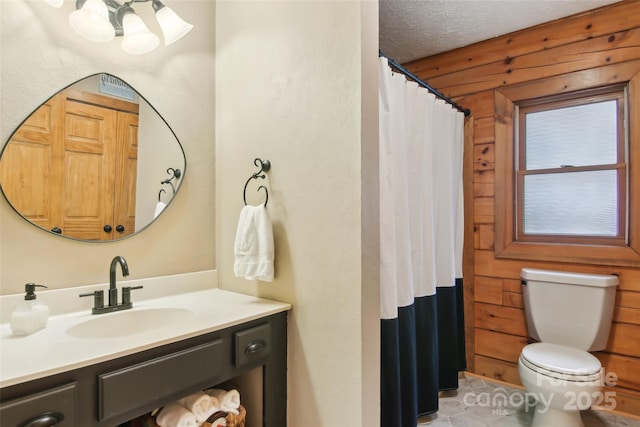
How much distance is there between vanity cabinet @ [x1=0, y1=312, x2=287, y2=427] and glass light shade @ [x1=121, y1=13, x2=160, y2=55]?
1230 millimetres

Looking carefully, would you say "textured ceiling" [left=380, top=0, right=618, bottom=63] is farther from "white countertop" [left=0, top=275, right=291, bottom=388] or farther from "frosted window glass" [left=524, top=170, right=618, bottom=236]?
"white countertop" [left=0, top=275, right=291, bottom=388]

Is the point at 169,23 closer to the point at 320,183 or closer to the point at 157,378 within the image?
the point at 320,183

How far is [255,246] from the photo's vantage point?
1.39 meters

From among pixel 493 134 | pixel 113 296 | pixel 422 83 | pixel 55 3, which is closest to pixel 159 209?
pixel 113 296

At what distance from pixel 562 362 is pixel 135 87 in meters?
2.44

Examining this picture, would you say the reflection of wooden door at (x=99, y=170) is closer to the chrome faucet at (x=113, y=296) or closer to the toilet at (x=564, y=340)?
the chrome faucet at (x=113, y=296)

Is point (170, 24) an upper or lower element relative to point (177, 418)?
upper

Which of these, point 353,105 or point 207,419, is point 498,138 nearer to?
point 353,105

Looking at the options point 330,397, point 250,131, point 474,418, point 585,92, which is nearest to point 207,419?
point 330,397

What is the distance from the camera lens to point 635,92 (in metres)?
1.93

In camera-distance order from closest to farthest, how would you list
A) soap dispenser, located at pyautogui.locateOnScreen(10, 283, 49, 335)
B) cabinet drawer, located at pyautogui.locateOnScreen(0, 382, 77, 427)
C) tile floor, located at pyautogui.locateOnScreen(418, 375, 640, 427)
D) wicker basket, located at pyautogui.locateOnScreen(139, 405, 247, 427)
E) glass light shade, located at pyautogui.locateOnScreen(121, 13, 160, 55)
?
cabinet drawer, located at pyautogui.locateOnScreen(0, 382, 77, 427)
soap dispenser, located at pyautogui.locateOnScreen(10, 283, 49, 335)
wicker basket, located at pyautogui.locateOnScreen(139, 405, 247, 427)
glass light shade, located at pyautogui.locateOnScreen(121, 13, 160, 55)
tile floor, located at pyautogui.locateOnScreen(418, 375, 640, 427)

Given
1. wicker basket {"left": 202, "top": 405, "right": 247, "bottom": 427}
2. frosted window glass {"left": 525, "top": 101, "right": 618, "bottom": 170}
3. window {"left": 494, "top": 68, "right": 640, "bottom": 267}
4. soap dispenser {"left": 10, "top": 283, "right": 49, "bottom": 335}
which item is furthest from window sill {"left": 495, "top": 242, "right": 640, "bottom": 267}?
soap dispenser {"left": 10, "top": 283, "right": 49, "bottom": 335}

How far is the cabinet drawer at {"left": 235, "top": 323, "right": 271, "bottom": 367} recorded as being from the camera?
1188 mm

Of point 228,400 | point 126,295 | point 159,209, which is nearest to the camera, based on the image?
point 228,400
